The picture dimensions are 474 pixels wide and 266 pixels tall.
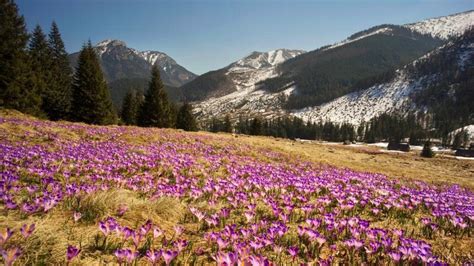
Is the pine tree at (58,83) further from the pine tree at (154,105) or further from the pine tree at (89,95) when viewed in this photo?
the pine tree at (154,105)

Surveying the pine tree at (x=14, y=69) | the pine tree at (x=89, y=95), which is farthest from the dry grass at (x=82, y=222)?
the pine tree at (x=89, y=95)

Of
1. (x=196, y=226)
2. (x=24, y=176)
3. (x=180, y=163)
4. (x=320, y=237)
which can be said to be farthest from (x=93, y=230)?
(x=180, y=163)

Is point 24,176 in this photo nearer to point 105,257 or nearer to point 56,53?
point 105,257

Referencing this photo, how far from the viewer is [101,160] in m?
8.16

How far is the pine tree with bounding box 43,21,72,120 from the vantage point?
45156 millimetres

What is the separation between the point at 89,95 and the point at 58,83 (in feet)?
56.8

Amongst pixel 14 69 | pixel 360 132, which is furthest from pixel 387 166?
pixel 360 132

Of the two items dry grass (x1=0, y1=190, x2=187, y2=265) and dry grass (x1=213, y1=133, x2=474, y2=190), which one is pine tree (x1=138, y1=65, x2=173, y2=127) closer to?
dry grass (x1=213, y1=133, x2=474, y2=190)

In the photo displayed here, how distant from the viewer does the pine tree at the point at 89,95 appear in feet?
139

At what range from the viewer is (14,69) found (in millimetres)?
32000

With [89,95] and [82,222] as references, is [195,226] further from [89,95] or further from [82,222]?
[89,95]

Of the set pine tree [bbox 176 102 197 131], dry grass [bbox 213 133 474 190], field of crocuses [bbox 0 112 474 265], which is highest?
pine tree [bbox 176 102 197 131]

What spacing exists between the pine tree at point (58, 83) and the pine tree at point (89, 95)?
433cm

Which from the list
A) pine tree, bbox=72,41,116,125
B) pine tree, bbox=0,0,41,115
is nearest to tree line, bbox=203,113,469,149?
pine tree, bbox=72,41,116,125
